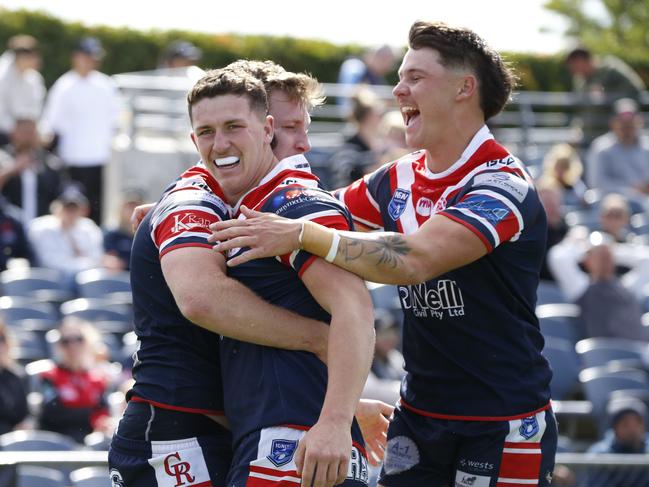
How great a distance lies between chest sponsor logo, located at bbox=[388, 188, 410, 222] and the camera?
15.6 feet

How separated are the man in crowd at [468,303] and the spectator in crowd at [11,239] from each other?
6637 millimetres

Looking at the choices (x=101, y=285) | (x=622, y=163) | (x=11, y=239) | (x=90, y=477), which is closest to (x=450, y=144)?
(x=90, y=477)

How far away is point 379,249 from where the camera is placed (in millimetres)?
4141

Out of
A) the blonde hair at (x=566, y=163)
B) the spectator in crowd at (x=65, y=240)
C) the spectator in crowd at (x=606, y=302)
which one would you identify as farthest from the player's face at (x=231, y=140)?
the blonde hair at (x=566, y=163)

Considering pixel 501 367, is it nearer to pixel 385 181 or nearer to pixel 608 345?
pixel 385 181

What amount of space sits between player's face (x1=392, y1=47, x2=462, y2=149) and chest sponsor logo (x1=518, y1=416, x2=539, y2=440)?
1.04 metres

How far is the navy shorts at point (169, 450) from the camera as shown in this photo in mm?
4109

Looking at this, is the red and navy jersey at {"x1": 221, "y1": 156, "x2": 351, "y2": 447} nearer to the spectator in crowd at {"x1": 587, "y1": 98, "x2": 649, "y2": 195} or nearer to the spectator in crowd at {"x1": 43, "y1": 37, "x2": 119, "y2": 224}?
the spectator in crowd at {"x1": 43, "y1": 37, "x2": 119, "y2": 224}

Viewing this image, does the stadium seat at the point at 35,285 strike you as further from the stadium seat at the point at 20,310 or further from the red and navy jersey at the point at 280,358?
the red and navy jersey at the point at 280,358

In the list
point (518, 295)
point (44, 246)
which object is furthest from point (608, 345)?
point (518, 295)

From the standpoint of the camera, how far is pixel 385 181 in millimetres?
4879

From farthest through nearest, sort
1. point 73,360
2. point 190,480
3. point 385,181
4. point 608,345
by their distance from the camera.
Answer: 1. point 608,345
2. point 73,360
3. point 385,181
4. point 190,480

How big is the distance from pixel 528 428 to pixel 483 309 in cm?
46

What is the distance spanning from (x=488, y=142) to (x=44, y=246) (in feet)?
23.7
